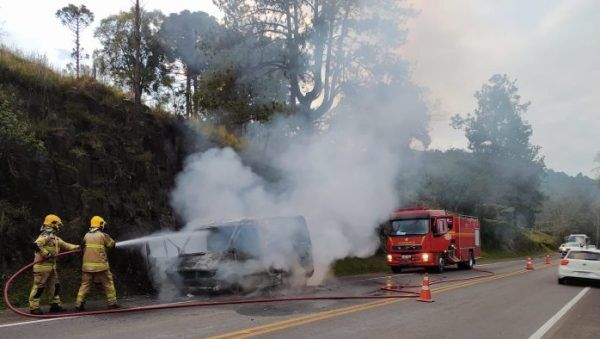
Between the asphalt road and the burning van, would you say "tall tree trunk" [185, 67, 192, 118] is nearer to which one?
the burning van

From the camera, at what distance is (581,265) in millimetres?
16234

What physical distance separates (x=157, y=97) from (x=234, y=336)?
21633 mm

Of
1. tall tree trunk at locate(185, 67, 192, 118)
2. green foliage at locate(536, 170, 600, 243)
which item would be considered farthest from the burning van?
green foliage at locate(536, 170, 600, 243)

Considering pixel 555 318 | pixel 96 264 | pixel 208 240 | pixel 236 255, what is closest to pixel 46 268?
pixel 96 264

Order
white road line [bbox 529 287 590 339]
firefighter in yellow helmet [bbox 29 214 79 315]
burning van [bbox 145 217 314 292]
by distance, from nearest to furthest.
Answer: white road line [bbox 529 287 590 339]
firefighter in yellow helmet [bbox 29 214 79 315]
burning van [bbox 145 217 314 292]

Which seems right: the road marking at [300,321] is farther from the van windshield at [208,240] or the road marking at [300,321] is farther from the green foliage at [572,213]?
the green foliage at [572,213]

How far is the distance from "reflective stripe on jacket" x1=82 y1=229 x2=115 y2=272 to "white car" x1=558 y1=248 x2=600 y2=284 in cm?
1429

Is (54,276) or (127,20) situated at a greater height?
(127,20)

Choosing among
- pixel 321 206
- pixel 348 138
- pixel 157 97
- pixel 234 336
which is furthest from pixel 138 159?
pixel 157 97

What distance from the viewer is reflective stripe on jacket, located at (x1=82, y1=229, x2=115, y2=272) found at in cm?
929

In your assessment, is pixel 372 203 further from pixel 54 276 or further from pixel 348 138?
pixel 54 276

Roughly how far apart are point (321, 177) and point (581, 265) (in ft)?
29.5

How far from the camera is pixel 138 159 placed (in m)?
15.4

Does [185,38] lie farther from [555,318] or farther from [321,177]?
[555,318]
